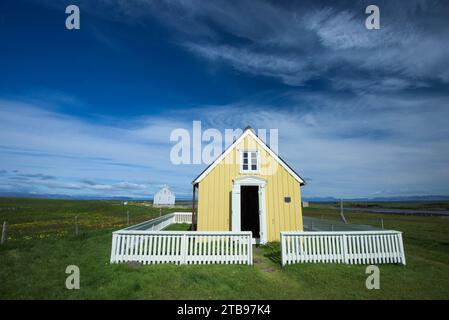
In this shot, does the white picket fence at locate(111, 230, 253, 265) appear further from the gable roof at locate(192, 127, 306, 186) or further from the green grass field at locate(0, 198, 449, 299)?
the gable roof at locate(192, 127, 306, 186)

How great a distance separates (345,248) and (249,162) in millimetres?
6344

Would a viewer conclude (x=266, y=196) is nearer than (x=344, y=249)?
No

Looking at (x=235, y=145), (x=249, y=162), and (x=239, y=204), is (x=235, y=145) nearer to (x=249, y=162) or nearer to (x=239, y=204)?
(x=249, y=162)

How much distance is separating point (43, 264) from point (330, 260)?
1054 cm

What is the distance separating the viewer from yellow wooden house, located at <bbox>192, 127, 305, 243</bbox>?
12.6 m

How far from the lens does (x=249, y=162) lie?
44.0 feet

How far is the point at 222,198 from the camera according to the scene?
1292 cm

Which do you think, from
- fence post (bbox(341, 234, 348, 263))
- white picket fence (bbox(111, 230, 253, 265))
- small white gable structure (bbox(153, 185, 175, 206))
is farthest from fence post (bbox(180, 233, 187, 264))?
small white gable structure (bbox(153, 185, 175, 206))

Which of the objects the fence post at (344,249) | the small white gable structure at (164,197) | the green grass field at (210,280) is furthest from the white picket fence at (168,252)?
the small white gable structure at (164,197)

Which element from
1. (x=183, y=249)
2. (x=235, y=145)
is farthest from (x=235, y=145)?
(x=183, y=249)

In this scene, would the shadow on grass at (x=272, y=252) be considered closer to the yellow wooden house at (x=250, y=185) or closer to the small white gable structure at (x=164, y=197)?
the yellow wooden house at (x=250, y=185)

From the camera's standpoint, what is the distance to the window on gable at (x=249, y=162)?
13328 millimetres
